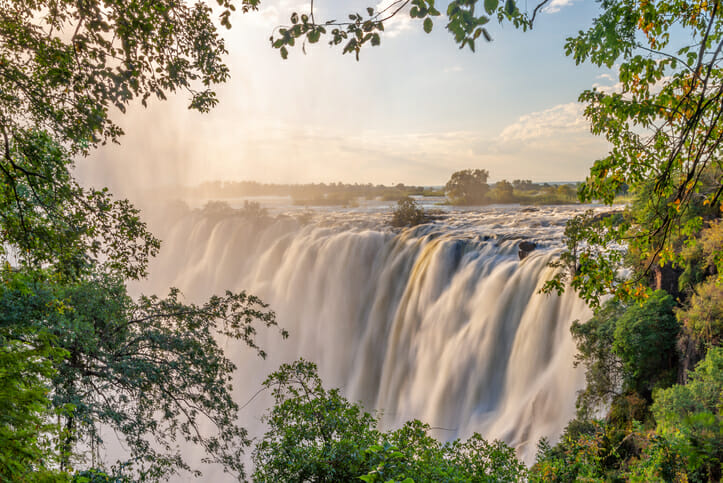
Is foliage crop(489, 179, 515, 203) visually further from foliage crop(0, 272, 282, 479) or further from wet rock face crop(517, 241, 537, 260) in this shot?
foliage crop(0, 272, 282, 479)

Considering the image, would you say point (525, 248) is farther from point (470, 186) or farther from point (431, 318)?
point (470, 186)

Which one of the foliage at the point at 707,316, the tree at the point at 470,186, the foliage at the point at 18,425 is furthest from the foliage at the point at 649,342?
the tree at the point at 470,186

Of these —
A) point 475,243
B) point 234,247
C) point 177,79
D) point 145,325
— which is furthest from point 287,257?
point 177,79

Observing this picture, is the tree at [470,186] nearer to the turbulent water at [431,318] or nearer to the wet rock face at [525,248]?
the turbulent water at [431,318]

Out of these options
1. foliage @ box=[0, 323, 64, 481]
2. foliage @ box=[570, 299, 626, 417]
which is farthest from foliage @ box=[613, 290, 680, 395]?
foliage @ box=[0, 323, 64, 481]

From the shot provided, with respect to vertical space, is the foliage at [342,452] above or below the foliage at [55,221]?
below

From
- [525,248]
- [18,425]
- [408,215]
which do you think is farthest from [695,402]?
[408,215]
